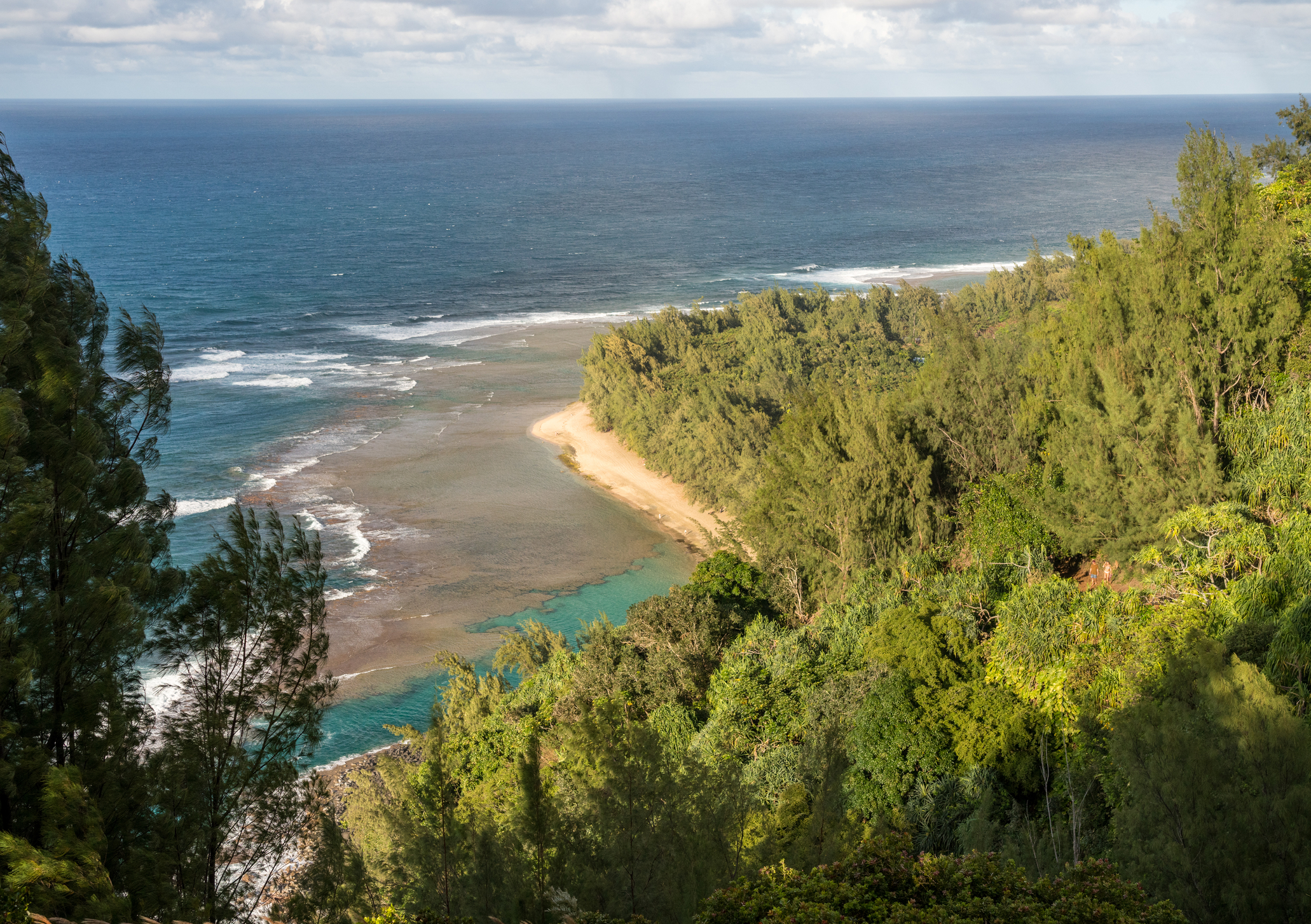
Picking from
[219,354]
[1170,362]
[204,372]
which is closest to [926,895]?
[1170,362]

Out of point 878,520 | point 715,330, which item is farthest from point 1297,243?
point 715,330

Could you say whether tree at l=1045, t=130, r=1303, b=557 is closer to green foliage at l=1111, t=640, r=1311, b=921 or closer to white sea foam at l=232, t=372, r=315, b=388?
green foliage at l=1111, t=640, r=1311, b=921

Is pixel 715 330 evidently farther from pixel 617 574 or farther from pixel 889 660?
pixel 889 660

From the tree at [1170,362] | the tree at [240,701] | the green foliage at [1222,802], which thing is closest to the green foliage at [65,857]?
the tree at [240,701]

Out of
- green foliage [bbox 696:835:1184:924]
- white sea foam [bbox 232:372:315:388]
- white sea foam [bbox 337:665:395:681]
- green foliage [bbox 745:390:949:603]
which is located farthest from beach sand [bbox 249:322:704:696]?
green foliage [bbox 696:835:1184:924]

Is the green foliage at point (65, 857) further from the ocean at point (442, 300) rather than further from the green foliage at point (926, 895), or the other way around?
the ocean at point (442, 300)

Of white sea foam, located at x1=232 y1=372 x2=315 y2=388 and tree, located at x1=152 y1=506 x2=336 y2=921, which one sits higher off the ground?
tree, located at x1=152 y1=506 x2=336 y2=921
